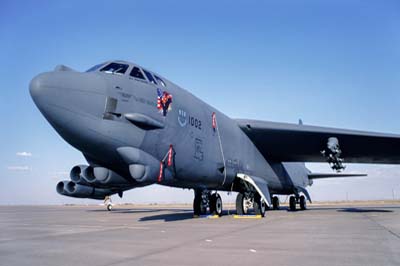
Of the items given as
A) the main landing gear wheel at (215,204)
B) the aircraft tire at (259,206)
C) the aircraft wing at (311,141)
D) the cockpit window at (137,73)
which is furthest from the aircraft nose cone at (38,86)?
the aircraft wing at (311,141)

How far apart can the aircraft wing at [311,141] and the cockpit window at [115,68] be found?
7.53 m

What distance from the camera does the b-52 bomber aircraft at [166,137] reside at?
8641 millimetres

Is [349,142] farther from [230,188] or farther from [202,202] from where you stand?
[202,202]

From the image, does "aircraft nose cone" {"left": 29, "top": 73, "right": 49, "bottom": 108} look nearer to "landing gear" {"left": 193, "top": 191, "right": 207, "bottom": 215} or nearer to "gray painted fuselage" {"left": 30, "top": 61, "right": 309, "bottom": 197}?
"gray painted fuselage" {"left": 30, "top": 61, "right": 309, "bottom": 197}

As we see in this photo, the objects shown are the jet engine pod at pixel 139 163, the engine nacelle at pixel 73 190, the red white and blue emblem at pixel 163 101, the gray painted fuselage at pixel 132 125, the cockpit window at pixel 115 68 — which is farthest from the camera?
the engine nacelle at pixel 73 190

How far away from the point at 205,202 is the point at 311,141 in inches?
231

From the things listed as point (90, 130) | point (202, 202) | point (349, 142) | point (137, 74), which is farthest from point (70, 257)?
point (349, 142)

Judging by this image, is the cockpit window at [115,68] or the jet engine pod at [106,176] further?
the jet engine pod at [106,176]

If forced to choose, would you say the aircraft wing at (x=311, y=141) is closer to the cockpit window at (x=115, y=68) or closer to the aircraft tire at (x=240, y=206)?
the aircraft tire at (x=240, y=206)

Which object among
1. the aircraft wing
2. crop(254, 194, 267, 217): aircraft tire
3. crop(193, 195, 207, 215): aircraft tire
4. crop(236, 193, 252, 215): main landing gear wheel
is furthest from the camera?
crop(236, 193, 252, 215): main landing gear wheel

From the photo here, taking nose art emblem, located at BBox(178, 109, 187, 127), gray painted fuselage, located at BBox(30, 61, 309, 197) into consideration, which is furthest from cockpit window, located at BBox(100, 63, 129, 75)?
nose art emblem, located at BBox(178, 109, 187, 127)

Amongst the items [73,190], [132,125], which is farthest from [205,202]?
[73,190]

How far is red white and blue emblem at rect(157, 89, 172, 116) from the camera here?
10.4m

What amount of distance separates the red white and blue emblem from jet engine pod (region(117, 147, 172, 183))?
1.40 metres
